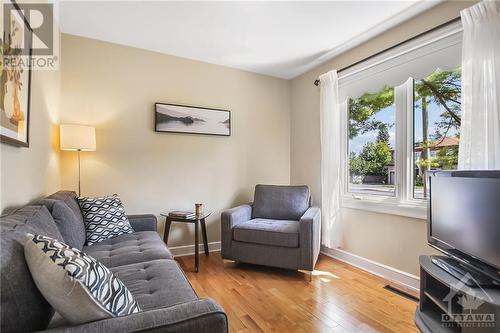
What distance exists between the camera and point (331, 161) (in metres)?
2.96

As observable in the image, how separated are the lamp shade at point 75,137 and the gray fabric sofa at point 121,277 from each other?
2.02 ft

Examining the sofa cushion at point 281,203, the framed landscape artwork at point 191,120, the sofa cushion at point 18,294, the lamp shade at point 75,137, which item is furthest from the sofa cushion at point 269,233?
the sofa cushion at point 18,294

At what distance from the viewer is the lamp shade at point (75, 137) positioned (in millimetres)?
2326

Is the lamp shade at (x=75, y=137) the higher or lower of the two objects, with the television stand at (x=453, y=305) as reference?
higher

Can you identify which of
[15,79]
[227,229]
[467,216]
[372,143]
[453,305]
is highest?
[15,79]

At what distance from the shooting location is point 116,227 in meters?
2.15

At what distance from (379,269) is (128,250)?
2288 mm

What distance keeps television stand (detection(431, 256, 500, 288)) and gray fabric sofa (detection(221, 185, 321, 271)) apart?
105cm

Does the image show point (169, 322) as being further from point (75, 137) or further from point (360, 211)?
point (360, 211)

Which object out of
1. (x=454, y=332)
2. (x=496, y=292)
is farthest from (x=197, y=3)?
(x=454, y=332)

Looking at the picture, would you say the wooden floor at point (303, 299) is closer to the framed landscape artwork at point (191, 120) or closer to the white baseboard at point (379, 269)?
the white baseboard at point (379, 269)

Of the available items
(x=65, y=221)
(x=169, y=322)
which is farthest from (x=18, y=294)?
(x=65, y=221)

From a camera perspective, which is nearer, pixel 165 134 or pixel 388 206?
pixel 388 206

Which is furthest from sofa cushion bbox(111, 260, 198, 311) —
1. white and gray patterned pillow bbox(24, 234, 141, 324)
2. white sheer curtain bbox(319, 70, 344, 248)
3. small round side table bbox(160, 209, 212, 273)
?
white sheer curtain bbox(319, 70, 344, 248)
